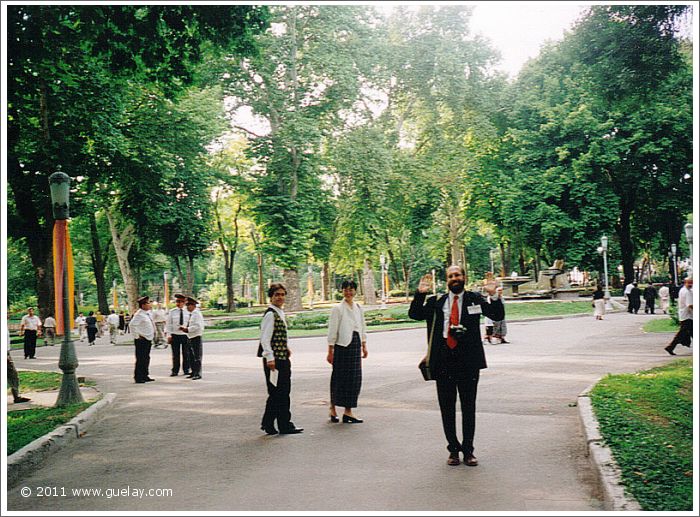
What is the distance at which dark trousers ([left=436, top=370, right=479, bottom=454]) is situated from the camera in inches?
272

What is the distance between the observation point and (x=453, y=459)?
22.4 ft

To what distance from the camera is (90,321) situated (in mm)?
32219

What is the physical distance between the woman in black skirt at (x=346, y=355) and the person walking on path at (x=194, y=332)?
6.45 metres

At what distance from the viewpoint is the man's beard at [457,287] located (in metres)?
7.03

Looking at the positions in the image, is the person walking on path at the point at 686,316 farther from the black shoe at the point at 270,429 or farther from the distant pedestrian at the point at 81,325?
the distant pedestrian at the point at 81,325

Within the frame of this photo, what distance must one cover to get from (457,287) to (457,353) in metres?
0.66

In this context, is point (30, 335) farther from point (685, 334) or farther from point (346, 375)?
point (685, 334)

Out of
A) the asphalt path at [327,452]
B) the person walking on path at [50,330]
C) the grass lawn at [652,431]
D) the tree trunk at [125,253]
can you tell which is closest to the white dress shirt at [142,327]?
the asphalt path at [327,452]

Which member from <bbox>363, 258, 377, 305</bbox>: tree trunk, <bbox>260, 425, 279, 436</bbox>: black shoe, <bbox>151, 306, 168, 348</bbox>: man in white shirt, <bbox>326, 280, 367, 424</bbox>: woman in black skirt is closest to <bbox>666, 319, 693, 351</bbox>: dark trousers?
<bbox>326, 280, 367, 424</bbox>: woman in black skirt

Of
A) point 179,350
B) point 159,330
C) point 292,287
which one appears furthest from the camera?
point 292,287

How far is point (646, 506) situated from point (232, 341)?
24774 millimetres

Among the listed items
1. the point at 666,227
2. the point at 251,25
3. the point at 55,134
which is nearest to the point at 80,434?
the point at 251,25

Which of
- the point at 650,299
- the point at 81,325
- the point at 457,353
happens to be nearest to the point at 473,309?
the point at 457,353

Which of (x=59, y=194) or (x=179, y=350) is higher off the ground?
(x=59, y=194)
